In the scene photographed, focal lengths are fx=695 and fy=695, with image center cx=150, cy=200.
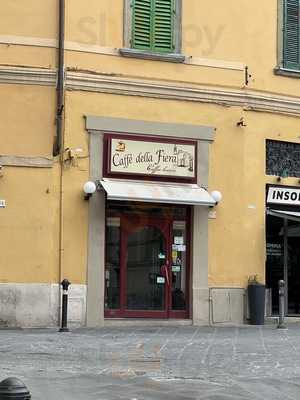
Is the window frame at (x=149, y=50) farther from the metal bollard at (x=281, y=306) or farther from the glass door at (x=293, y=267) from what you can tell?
the metal bollard at (x=281, y=306)

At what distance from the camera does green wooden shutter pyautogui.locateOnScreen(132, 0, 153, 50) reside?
1554 cm

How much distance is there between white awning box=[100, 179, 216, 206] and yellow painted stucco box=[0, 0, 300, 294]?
0.58 meters

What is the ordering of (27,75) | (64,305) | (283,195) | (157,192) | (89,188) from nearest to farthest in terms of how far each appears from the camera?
1. (64,305)
2. (89,188)
3. (27,75)
4. (157,192)
5. (283,195)

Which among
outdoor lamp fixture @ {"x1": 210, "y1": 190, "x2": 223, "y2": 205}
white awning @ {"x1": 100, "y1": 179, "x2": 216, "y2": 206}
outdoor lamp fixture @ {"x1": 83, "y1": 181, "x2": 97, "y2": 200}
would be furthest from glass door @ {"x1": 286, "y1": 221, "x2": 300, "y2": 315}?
outdoor lamp fixture @ {"x1": 83, "y1": 181, "x2": 97, "y2": 200}

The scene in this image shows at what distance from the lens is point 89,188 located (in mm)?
14477

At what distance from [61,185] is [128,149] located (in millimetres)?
1690

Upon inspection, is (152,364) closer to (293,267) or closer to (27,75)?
(27,75)

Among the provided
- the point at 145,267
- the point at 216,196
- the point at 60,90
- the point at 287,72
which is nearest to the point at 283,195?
the point at 216,196

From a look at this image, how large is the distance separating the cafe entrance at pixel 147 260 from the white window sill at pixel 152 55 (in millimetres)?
3270

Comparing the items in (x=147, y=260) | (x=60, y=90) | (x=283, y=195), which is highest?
(x=60, y=90)

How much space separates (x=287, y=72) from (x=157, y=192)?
468 centimetres

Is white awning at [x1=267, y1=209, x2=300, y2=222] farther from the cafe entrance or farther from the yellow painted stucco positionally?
the cafe entrance

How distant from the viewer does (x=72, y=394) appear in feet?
25.2

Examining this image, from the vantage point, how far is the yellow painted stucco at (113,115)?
14461mm
